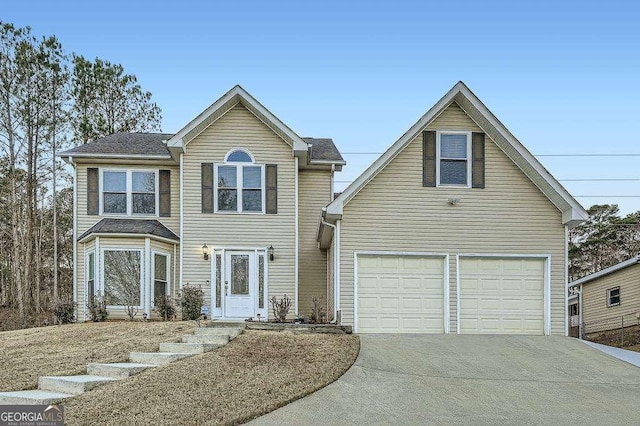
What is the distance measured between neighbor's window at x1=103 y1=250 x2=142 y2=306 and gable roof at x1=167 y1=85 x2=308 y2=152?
11.2 ft

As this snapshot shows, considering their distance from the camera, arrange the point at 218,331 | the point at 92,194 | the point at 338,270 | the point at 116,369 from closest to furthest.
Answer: the point at 116,369 < the point at 218,331 < the point at 338,270 < the point at 92,194

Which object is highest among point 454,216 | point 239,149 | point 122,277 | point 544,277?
point 239,149

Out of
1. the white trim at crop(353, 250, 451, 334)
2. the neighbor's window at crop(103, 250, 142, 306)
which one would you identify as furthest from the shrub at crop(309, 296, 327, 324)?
the neighbor's window at crop(103, 250, 142, 306)

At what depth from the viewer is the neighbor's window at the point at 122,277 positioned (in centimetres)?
1939

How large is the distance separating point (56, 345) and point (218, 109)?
26.7 feet

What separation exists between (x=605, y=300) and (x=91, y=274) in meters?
21.2

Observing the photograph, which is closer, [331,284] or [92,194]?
[331,284]

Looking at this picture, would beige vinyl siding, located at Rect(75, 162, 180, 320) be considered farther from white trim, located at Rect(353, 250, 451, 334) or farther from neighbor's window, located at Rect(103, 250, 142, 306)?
white trim, located at Rect(353, 250, 451, 334)

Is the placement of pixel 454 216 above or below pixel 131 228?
above

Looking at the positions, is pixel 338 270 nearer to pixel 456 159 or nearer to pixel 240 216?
pixel 456 159

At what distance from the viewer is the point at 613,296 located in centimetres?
2848

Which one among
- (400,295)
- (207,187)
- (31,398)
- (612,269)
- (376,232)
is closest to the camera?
(31,398)

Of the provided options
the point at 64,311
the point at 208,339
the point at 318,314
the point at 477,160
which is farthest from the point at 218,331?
the point at 477,160

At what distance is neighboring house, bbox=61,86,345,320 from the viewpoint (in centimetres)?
1950
